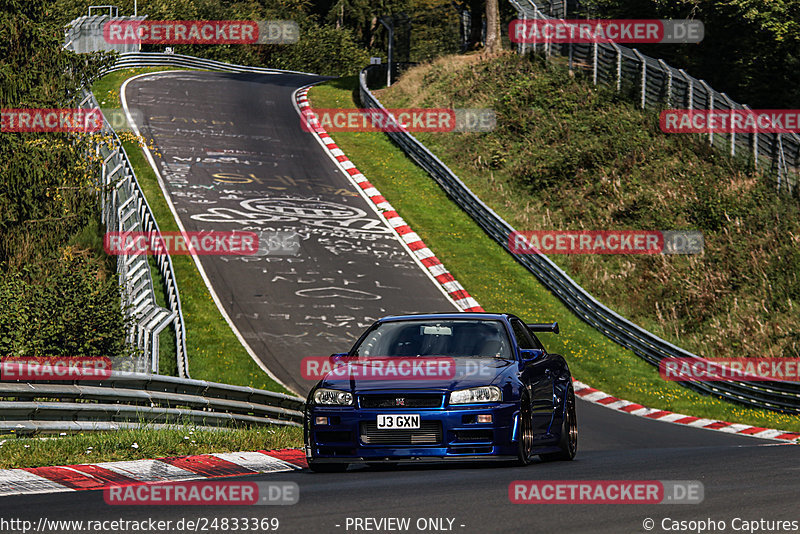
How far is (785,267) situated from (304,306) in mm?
12271

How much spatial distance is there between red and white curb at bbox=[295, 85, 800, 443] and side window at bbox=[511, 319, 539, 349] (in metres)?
6.90

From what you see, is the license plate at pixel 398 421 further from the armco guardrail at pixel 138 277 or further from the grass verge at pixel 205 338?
the grass verge at pixel 205 338

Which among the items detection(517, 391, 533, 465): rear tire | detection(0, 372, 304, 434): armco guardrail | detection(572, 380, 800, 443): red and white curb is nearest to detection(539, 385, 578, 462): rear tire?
detection(517, 391, 533, 465): rear tire

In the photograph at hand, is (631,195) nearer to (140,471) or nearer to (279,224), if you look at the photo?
(279,224)

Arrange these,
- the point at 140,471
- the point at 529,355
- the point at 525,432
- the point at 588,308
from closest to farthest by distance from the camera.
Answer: the point at 140,471 < the point at 525,432 < the point at 529,355 < the point at 588,308

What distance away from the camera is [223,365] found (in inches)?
892

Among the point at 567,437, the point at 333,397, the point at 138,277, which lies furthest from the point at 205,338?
the point at 333,397

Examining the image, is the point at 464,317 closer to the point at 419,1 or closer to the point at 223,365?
the point at 223,365

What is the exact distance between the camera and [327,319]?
84.0 feet

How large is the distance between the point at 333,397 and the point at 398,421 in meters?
0.65

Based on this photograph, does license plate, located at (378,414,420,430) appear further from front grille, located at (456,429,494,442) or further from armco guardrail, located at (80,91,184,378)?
armco guardrail, located at (80,91,184,378)

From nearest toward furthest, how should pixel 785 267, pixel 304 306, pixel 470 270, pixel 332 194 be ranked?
pixel 304 306
pixel 785 267
pixel 470 270
pixel 332 194

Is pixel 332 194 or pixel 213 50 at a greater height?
pixel 213 50

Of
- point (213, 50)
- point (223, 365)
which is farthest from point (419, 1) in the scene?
point (223, 365)
